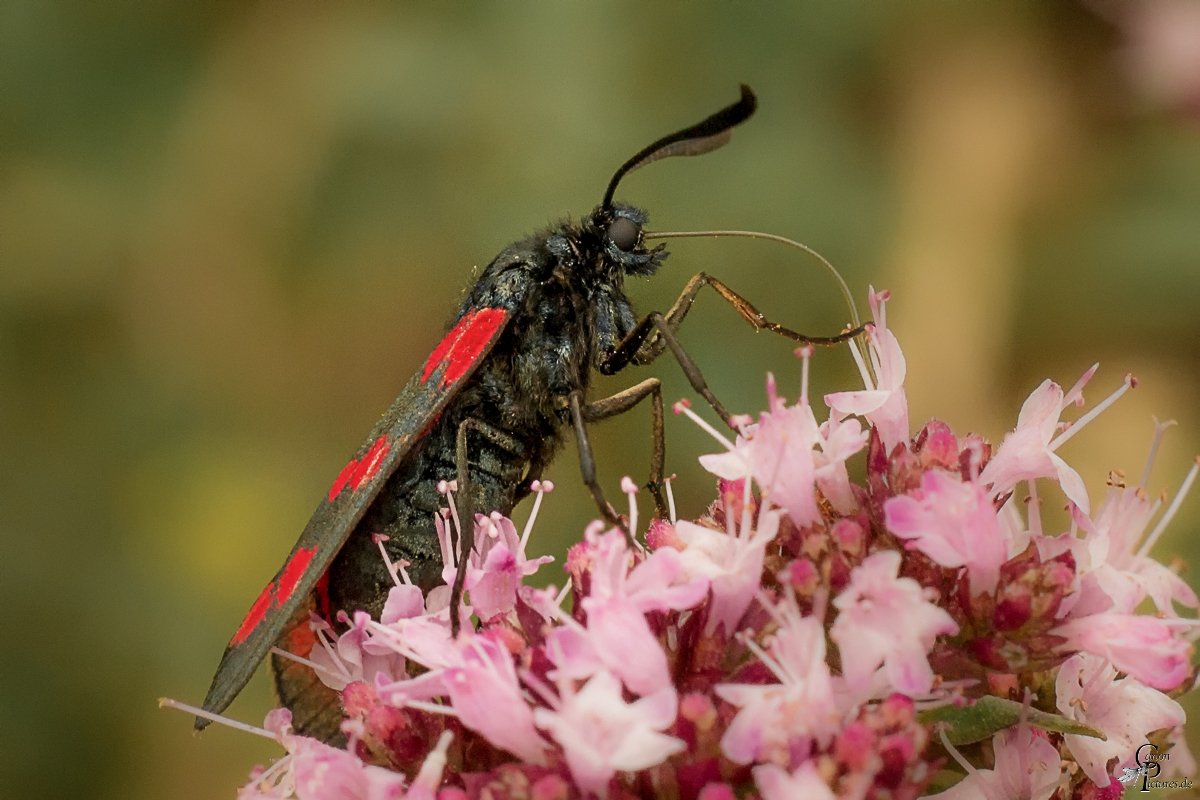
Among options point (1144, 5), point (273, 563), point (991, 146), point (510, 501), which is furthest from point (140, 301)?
point (1144, 5)

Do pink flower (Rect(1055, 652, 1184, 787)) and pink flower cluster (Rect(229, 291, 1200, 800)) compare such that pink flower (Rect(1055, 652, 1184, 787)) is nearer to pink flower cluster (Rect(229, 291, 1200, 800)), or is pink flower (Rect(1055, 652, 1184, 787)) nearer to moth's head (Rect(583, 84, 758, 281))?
pink flower cluster (Rect(229, 291, 1200, 800))

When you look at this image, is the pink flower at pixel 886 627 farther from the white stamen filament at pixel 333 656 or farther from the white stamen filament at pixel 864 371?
the white stamen filament at pixel 333 656

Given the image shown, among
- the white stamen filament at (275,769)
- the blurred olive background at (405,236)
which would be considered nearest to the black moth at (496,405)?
the white stamen filament at (275,769)

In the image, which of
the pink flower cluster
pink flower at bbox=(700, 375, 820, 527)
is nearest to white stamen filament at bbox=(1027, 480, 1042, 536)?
the pink flower cluster

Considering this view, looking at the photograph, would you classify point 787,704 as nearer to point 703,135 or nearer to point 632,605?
point 632,605

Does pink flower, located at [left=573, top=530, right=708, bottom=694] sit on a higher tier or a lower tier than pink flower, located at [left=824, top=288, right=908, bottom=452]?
lower

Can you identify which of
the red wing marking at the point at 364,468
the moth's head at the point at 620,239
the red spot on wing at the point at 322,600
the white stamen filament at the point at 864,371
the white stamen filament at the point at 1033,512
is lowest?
the red spot on wing at the point at 322,600

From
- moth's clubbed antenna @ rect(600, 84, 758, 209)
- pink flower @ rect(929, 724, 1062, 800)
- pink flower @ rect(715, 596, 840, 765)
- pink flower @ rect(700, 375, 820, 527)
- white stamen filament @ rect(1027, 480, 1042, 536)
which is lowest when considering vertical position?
pink flower @ rect(929, 724, 1062, 800)

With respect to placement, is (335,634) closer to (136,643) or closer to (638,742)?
(638,742)
